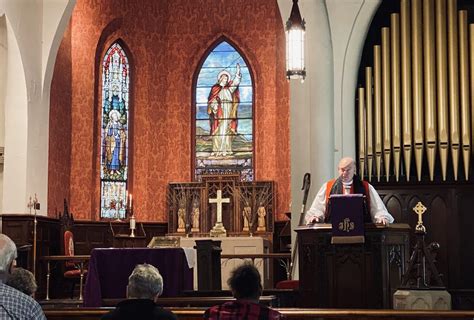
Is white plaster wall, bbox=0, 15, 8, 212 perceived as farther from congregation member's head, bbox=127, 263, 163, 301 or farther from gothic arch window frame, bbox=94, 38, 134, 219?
congregation member's head, bbox=127, 263, 163, 301

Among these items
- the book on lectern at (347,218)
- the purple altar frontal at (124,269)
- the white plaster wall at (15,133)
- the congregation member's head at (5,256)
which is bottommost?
the purple altar frontal at (124,269)

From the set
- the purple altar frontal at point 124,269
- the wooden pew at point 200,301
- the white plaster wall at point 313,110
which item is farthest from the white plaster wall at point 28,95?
the wooden pew at point 200,301

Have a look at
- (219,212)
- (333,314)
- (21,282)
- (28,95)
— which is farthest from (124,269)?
(219,212)

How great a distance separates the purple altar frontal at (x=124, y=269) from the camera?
8719 millimetres

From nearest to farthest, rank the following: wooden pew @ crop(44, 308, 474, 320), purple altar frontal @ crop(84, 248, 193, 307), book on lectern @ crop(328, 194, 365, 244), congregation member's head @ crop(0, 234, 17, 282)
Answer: congregation member's head @ crop(0, 234, 17, 282)
wooden pew @ crop(44, 308, 474, 320)
book on lectern @ crop(328, 194, 365, 244)
purple altar frontal @ crop(84, 248, 193, 307)

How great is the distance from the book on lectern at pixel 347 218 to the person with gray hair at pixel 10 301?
13.6 feet

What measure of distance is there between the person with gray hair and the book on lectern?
4131mm

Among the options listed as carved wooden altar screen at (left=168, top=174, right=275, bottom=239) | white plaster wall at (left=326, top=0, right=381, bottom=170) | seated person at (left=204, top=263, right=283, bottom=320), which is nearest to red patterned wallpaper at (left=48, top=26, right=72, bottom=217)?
carved wooden altar screen at (left=168, top=174, right=275, bottom=239)

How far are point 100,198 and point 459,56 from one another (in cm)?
867

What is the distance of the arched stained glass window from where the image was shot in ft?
58.2

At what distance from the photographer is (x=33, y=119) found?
14328 millimetres

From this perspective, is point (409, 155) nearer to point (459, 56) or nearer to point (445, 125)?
point (445, 125)

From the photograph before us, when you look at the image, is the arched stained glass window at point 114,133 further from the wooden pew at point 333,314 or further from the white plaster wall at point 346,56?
the wooden pew at point 333,314

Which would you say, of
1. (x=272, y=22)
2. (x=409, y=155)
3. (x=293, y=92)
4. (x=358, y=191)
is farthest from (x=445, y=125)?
(x=272, y=22)
